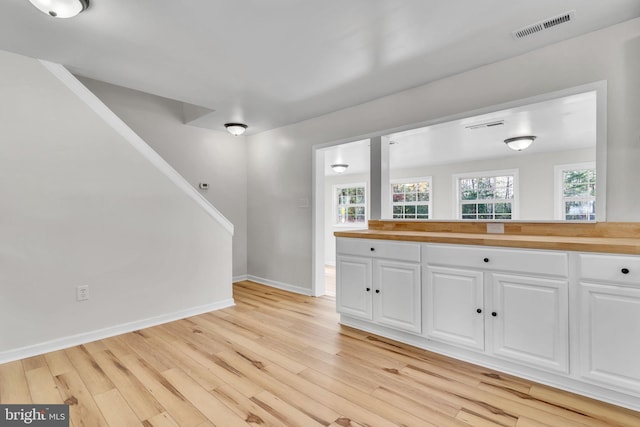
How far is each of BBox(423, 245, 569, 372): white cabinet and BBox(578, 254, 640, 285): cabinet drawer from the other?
0.10 meters

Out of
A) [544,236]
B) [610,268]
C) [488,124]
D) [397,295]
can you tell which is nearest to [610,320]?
[610,268]

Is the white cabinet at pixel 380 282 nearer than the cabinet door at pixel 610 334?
No

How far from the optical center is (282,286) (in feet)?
15.0

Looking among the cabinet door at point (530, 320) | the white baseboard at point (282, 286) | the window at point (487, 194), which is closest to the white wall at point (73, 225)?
the white baseboard at point (282, 286)

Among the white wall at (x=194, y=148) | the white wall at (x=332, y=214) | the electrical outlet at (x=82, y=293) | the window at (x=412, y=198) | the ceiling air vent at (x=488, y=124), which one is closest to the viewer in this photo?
the electrical outlet at (x=82, y=293)

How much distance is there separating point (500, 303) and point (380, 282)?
0.96m

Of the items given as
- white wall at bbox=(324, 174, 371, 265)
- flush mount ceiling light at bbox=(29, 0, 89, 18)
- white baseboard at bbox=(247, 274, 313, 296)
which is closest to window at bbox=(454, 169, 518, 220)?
white wall at bbox=(324, 174, 371, 265)

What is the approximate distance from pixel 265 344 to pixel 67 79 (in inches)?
111

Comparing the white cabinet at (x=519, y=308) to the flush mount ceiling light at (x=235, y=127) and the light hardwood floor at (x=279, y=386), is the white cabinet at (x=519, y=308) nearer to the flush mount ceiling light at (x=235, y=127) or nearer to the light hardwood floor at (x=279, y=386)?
the light hardwood floor at (x=279, y=386)

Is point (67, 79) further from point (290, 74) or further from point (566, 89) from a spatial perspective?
point (566, 89)

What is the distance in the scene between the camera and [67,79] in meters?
2.63

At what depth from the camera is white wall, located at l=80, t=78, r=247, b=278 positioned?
407cm

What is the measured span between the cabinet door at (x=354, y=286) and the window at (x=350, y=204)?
463cm

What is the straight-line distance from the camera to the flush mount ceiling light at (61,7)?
5.90 ft
